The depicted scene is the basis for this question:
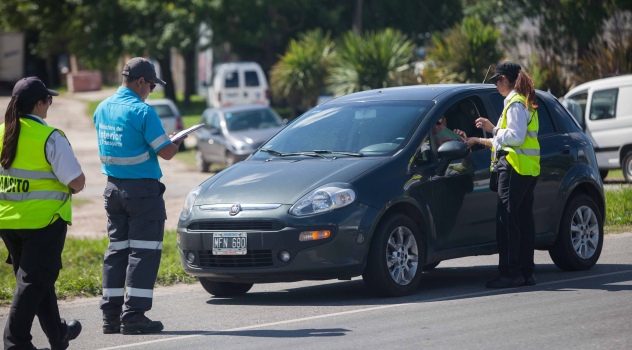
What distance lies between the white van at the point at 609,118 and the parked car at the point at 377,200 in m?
10.0

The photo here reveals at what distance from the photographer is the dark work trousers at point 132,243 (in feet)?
24.5

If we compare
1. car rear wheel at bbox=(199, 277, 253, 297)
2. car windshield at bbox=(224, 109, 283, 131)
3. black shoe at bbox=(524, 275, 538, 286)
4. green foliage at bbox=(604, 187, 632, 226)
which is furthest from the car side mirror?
car windshield at bbox=(224, 109, 283, 131)

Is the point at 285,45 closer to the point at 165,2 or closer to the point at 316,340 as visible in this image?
the point at 165,2

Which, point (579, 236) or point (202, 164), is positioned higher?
point (579, 236)

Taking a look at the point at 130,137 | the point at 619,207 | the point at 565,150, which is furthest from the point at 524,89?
the point at 619,207

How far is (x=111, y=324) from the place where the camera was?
7621 mm

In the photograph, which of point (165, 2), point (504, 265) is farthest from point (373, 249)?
point (165, 2)

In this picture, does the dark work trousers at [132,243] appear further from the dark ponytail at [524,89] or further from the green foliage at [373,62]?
the green foliage at [373,62]

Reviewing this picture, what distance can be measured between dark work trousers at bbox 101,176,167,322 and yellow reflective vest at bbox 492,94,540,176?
297cm

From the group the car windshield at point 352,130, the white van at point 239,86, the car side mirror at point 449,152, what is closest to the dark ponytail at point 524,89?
the car side mirror at point 449,152

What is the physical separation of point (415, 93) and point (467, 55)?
15314mm

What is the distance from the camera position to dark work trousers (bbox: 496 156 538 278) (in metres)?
8.88

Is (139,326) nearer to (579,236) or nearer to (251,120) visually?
(579,236)

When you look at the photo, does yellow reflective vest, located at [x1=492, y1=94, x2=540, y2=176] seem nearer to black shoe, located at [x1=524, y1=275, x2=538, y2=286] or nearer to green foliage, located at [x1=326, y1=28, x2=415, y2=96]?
black shoe, located at [x1=524, y1=275, x2=538, y2=286]
